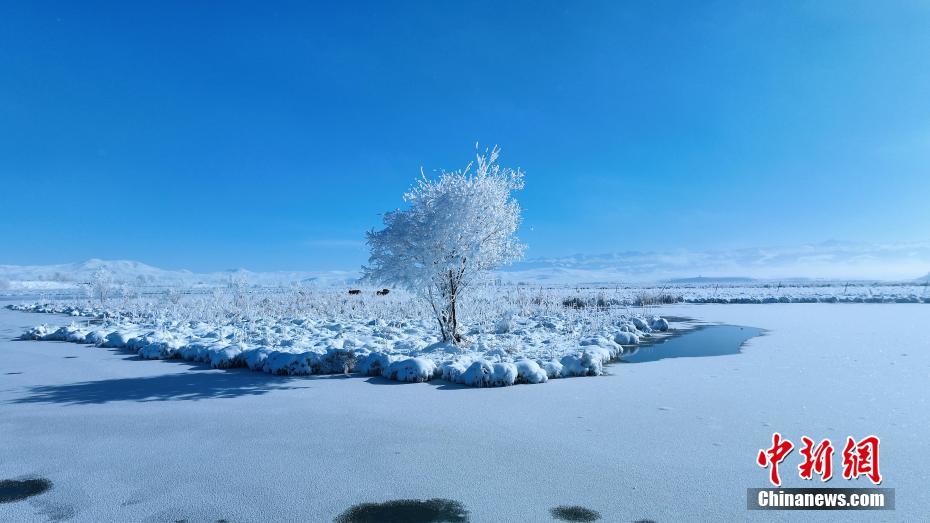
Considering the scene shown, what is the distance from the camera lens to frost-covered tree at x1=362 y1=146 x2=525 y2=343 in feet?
40.5

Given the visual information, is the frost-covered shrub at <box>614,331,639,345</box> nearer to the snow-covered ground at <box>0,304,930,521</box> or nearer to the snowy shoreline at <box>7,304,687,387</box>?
the snowy shoreline at <box>7,304,687,387</box>

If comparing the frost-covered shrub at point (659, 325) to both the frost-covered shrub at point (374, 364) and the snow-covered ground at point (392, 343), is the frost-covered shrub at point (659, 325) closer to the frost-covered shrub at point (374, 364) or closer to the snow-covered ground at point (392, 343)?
→ the snow-covered ground at point (392, 343)

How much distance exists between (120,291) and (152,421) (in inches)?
2161

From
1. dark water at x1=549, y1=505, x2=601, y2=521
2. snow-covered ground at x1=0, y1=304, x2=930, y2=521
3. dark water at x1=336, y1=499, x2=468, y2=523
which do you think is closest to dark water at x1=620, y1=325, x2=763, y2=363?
snow-covered ground at x1=0, y1=304, x2=930, y2=521

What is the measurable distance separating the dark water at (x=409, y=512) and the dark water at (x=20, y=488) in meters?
2.76

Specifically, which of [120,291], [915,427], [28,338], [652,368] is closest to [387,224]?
[652,368]

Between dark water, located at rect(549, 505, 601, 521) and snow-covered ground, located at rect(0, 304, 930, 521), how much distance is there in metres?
0.13

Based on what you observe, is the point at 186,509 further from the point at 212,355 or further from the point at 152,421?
the point at 212,355

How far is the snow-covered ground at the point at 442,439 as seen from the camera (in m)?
4.14

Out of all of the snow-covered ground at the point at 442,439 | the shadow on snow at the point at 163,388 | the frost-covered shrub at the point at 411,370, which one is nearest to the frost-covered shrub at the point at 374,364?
the frost-covered shrub at the point at 411,370

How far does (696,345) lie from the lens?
47.7ft

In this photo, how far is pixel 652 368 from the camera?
10.7 m

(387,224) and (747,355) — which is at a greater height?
(387,224)

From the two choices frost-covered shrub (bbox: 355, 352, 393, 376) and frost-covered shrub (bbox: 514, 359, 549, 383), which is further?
frost-covered shrub (bbox: 355, 352, 393, 376)
